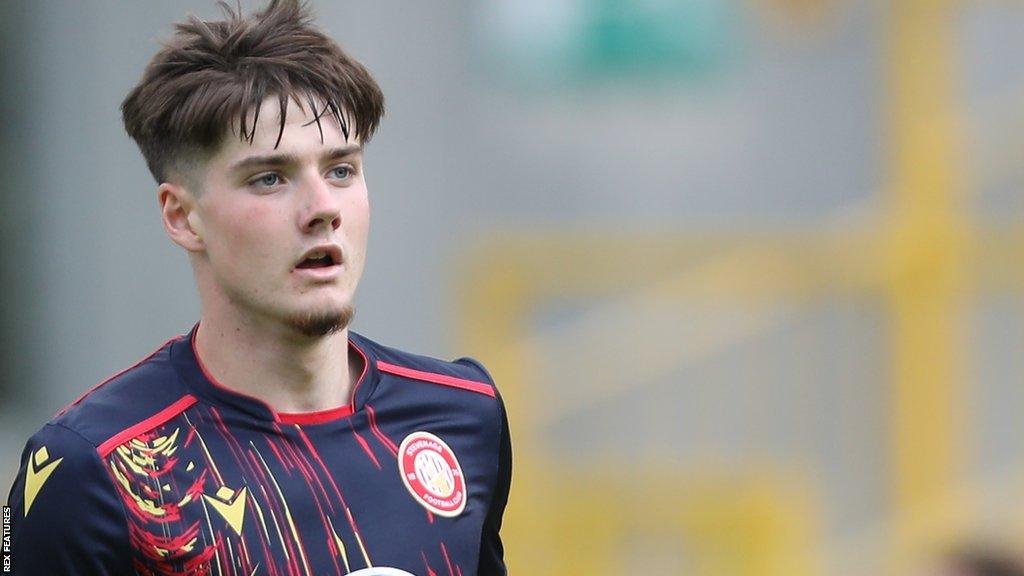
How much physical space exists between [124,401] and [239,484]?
251 millimetres

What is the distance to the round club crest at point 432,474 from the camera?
3.20m

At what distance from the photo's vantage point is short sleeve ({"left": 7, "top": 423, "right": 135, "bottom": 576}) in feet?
9.48

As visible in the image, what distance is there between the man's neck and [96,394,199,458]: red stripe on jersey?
8cm

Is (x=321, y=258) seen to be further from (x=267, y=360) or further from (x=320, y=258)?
(x=267, y=360)

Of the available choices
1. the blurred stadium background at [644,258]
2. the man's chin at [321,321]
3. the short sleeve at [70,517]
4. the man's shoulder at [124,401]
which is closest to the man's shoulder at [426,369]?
the man's chin at [321,321]

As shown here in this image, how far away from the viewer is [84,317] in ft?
26.7

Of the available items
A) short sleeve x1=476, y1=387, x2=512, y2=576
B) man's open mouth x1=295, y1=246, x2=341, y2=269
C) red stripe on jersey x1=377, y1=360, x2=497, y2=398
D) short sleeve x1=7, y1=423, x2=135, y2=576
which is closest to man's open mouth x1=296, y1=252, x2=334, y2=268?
man's open mouth x1=295, y1=246, x2=341, y2=269

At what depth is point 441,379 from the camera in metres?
3.47

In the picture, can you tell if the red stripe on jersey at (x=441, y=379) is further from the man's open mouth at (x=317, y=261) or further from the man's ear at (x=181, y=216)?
the man's ear at (x=181, y=216)

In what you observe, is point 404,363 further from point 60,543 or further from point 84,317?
point 84,317

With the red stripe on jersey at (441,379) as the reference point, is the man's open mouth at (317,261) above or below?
above

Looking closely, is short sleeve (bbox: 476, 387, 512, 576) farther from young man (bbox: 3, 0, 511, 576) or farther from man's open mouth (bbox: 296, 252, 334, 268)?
man's open mouth (bbox: 296, 252, 334, 268)

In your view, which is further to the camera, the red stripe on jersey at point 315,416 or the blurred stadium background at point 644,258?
the blurred stadium background at point 644,258

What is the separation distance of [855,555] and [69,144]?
3974mm
